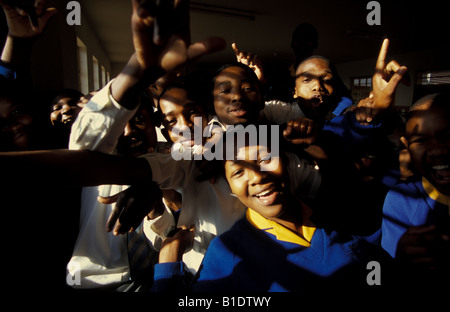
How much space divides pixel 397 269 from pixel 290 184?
16.9 inches

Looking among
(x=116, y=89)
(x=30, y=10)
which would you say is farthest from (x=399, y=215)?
(x=30, y=10)

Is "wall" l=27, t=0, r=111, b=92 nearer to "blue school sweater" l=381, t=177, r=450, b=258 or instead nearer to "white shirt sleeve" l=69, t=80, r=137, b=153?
"white shirt sleeve" l=69, t=80, r=137, b=153

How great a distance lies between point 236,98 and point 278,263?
0.67 metres

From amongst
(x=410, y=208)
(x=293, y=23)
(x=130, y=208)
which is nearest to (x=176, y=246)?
(x=130, y=208)

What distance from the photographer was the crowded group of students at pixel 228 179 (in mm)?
660

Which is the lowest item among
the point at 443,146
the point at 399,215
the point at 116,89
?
the point at 399,215

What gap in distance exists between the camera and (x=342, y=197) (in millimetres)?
1114

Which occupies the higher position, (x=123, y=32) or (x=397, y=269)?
(x=123, y=32)

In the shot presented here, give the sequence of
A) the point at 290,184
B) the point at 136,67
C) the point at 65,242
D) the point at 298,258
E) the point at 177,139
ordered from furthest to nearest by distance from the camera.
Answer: the point at 177,139, the point at 65,242, the point at 290,184, the point at 298,258, the point at 136,67

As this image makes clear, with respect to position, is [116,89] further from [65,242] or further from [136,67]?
[65,242]

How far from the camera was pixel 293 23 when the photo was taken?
4973 millimetres

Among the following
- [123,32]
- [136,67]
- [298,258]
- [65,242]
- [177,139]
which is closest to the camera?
Result: [136,67]

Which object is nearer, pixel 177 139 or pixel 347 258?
pixel 347 258

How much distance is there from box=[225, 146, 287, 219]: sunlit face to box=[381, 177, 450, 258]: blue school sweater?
401mm
